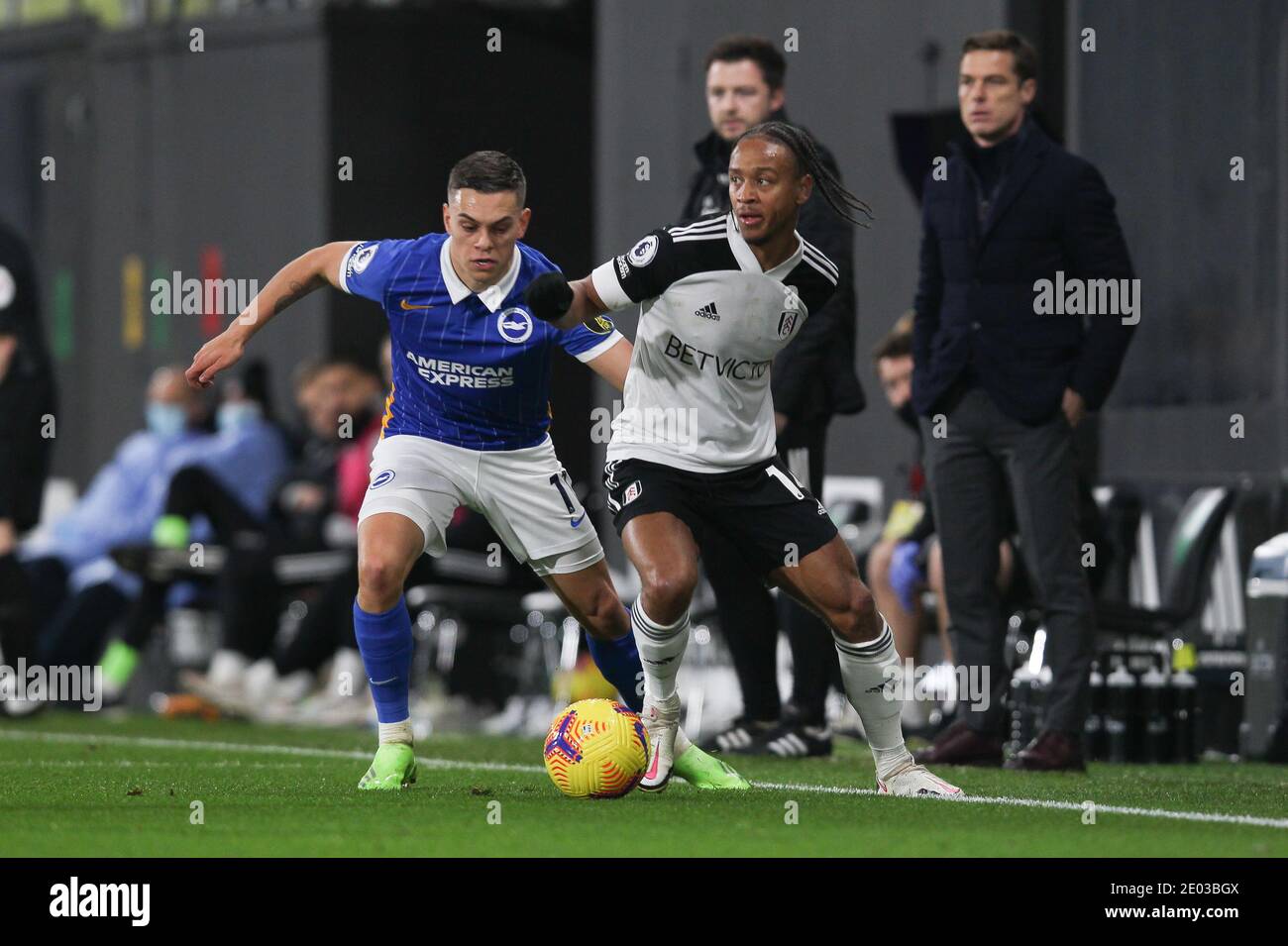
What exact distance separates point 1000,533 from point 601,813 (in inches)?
109

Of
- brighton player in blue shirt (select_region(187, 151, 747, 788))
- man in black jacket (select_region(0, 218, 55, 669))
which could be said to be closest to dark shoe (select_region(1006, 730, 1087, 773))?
brighton player in blue shirt (select_region(187, 151, 747, 788))

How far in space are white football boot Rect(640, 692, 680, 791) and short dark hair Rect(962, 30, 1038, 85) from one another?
9.58 ft

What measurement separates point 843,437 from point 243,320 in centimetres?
725

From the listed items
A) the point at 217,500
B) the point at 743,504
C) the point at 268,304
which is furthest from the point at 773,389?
the point at 217,500

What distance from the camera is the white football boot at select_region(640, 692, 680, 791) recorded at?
6969 mm

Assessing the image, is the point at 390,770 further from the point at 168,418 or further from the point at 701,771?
the point at 168,418

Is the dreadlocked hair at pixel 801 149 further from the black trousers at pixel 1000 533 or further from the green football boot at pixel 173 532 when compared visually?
the green football boot at pixel 173 532

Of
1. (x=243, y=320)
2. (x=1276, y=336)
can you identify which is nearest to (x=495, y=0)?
(x=1276, y=336)

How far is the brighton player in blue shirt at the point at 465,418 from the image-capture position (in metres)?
7.10

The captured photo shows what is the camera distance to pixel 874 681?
22.2ft

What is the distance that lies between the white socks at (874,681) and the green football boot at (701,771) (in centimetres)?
54

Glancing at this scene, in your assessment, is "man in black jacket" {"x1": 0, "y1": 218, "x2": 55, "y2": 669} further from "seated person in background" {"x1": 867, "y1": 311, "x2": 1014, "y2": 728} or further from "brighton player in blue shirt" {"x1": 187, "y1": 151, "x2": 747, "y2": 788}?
"brighton player in blue shirt" {"x1": 187, "y1": 151, "x2": 747, "y2": 788}

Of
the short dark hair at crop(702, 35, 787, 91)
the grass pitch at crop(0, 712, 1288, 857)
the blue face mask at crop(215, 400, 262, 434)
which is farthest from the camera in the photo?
the blue face mask at crop(215, 400, 262, 434)
